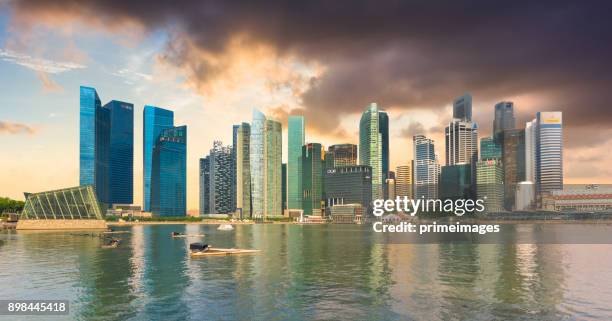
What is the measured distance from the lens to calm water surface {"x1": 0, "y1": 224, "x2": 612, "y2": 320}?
55.4 m

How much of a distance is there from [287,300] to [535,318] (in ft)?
94.8

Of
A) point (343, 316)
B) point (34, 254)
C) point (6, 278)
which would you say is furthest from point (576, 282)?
point (34, 254)

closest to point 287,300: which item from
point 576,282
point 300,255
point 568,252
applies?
point 576,282

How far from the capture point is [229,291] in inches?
2623

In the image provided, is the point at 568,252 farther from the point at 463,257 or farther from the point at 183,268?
the point at 183,268

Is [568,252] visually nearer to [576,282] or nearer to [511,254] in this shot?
[511,254]

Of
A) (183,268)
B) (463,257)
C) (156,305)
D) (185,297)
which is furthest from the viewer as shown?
(463,257)

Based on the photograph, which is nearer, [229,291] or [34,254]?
[229,291]

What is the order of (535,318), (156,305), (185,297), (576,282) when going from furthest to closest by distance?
(576,282), (185,297), (156,305), (535,318)

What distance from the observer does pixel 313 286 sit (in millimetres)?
71250

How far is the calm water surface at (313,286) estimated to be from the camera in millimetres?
55375

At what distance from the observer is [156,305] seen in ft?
192

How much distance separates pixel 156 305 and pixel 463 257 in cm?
7789

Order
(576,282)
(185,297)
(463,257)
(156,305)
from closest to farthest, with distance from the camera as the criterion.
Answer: (156,305), (185,297), (576,282), (463,257)
